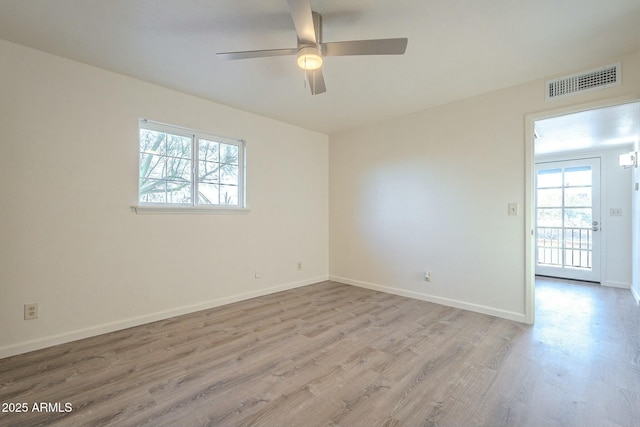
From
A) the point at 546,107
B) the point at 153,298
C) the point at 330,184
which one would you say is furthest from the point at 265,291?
the point at 546,107

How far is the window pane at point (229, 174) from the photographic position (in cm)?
364

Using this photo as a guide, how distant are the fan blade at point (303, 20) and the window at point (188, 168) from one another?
207 centimetres

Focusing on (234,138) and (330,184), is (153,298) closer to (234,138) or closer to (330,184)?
(234,138)

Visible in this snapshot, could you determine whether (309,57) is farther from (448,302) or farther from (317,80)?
(448,302)

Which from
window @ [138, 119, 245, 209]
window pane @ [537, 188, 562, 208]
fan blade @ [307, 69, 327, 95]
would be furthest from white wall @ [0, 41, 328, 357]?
window pane @ [537, 188, 562, 208]

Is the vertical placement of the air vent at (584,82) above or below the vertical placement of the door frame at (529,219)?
above

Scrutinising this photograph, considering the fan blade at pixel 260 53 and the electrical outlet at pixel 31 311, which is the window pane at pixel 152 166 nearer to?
the electrical outlet at pixel 31 311

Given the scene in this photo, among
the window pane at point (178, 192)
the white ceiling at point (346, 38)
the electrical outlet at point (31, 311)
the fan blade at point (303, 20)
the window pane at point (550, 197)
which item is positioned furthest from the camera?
the window pane at point (550, 197)

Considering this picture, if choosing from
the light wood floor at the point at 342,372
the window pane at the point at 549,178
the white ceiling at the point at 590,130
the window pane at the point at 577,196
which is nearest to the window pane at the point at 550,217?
the window pane at the point at 577,196

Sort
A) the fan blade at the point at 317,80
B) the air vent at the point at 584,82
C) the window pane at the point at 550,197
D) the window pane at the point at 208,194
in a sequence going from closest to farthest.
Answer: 1. the fan blade at the point at 317,80
2. the air vent at the point at 584,82
3. the window pane at the point at 208,194
4. the window pane at the point at 550,197

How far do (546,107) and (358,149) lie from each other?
7.73 ft

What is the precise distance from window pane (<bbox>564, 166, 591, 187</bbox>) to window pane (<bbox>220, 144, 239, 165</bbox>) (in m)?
5.74

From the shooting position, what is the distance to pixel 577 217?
5035mm

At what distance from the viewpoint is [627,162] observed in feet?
13.1
